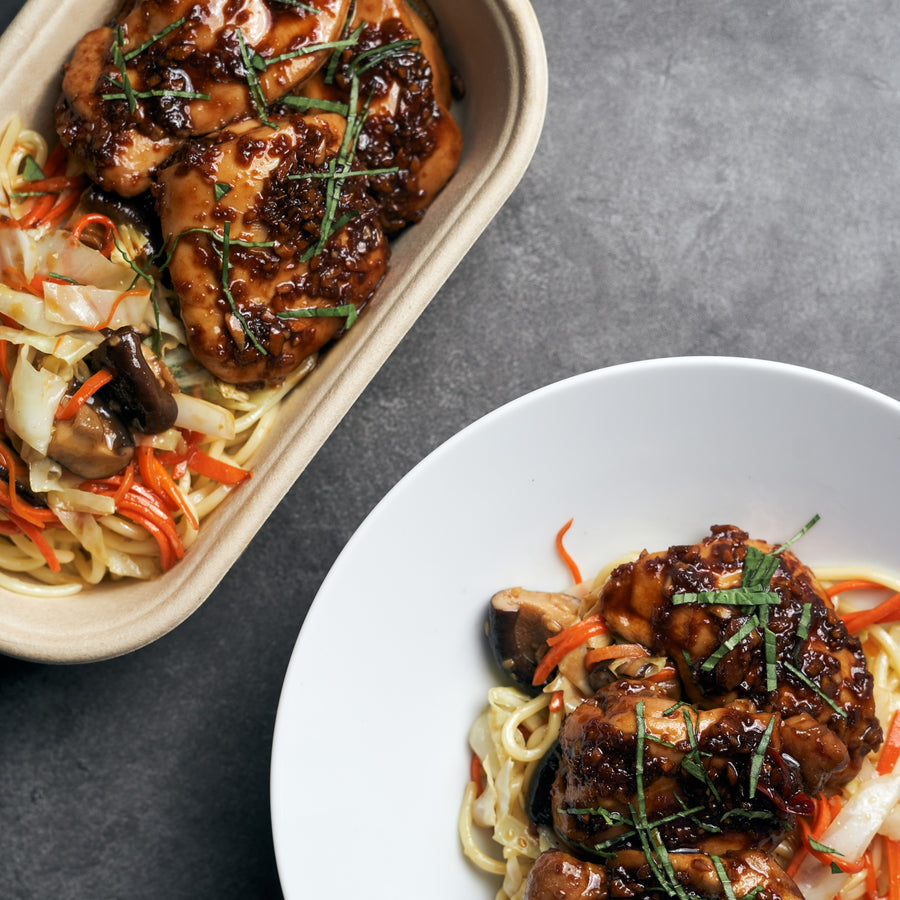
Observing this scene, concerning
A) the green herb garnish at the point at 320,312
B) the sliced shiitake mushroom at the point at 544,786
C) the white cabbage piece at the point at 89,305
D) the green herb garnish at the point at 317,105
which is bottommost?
the sliced shiitake mushroom at the point at 544,786

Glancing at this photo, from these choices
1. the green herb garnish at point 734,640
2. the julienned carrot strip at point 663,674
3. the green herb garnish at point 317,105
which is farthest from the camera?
the green herb garnish at point 317,105

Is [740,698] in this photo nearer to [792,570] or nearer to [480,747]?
[792,570]

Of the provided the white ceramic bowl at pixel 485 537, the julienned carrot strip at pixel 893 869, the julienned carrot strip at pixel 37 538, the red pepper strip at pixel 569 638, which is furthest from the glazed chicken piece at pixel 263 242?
the julienned carrot strip at pixel 893 869

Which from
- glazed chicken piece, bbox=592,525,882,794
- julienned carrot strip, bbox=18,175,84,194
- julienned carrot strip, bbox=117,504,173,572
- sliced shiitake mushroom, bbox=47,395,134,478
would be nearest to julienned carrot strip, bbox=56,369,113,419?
sliced shiitake mushroom, bbox=47,395,134,478

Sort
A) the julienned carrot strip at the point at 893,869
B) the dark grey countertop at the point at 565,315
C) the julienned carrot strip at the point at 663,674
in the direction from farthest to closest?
the dark grey countertop at the point at 565,315 → the julienned carrot strip at the point at 893,869 → the julienned carrot strip at the point at 663,674

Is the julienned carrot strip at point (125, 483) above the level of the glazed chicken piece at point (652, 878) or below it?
above

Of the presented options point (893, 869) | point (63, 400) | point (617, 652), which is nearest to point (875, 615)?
point (893, 869)

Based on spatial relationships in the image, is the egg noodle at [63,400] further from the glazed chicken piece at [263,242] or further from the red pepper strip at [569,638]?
the red pepper strip at [569,638]

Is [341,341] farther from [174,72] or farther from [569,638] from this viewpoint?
[569,638]
